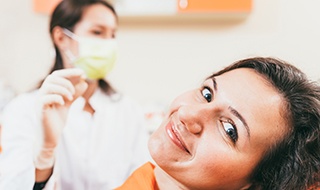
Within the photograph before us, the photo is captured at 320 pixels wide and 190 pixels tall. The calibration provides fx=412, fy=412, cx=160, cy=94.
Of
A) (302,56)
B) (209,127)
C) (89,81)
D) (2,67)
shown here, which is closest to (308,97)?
(209,127)

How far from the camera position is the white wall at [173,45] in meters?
2.20

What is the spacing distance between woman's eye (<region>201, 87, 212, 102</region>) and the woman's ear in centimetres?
92

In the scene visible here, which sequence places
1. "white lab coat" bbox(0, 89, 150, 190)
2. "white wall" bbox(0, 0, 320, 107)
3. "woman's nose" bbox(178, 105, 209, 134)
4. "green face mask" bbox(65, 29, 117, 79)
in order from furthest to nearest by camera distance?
"white wall" bbox(0, 0, 320, 107)
"green face mask" bbox(65, 29, 117, 79)
"white lab coat" bbox(0, 89, 150, 190)
"woman's nose" bbox(178, 105, 209, 134)

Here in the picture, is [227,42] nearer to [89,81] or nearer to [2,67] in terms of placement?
[89,81]

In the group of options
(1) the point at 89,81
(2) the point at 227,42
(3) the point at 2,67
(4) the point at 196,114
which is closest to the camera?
(4) the point at 196,114

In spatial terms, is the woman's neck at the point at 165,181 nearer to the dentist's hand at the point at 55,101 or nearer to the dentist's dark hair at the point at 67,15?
the dentist's hand at the point at 55,101

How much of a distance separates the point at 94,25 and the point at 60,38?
176 mm

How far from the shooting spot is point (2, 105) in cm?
252

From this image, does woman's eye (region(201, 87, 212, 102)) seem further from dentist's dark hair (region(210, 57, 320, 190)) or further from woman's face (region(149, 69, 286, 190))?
dentist's dark hair (region(210, 57, 320, 190))

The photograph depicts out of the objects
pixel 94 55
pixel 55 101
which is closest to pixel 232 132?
pixel 55 101

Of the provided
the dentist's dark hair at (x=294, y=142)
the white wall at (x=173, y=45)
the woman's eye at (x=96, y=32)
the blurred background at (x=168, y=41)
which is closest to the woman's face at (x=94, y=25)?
the woman's eye at (x=96, y=32)

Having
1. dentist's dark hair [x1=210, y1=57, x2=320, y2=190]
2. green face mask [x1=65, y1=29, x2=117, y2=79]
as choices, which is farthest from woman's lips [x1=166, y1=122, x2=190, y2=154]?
green face mask [x1=65, y1=29, x2=117, y2=79]

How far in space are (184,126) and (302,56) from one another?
1.10m

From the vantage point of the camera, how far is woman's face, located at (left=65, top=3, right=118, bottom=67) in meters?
1.88
